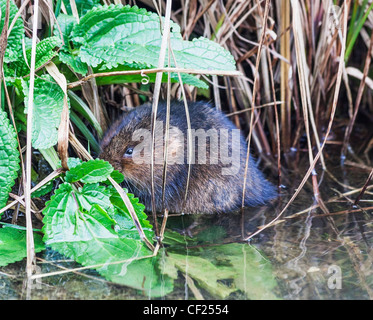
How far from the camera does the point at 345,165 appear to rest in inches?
151

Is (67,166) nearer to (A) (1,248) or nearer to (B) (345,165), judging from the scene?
(A) (1,248)

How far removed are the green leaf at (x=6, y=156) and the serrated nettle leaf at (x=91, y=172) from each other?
0.27 metres

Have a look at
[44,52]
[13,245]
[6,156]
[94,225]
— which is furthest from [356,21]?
[13,245]

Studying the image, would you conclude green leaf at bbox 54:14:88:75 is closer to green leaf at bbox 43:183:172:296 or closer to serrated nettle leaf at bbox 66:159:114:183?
serrated nettle leaf at bbox 66:159:114:183

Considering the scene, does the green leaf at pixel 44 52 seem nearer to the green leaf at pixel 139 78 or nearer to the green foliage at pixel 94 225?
the green leaf at pixel 139 78

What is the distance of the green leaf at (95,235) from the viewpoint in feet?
7.14

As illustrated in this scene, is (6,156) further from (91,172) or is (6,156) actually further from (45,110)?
(91,172)

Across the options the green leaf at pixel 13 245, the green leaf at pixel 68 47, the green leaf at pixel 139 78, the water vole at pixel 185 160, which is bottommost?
the water vole at pixel 185 160

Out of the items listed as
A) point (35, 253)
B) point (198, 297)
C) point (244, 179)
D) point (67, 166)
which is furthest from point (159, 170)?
point (198, 297)

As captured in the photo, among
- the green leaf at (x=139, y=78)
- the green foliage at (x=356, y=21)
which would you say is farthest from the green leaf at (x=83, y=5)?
the green foliage at (x=356, y=21)

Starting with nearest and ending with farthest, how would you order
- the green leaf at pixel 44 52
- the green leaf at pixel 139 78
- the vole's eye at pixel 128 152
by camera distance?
1. the green leaf at pixel 44 52
2. the green leaf at pixel 139 78
3. the vole's eye at pixel 128 152

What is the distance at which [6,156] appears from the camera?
7.95ft

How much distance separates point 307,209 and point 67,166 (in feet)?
4.76
